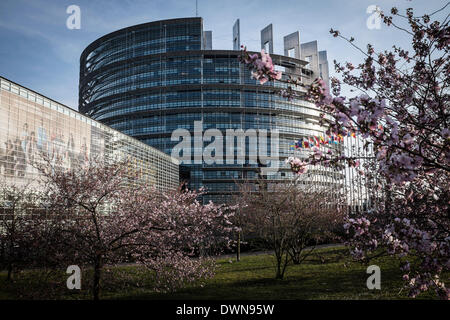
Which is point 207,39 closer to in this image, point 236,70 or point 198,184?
point 236,70

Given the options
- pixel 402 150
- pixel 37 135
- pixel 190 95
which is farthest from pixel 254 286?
pixel 190 95

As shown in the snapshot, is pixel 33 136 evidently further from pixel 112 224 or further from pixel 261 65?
pixel 261 65

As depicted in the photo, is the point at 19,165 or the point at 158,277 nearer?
the point at 158,277

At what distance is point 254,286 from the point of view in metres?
11.6

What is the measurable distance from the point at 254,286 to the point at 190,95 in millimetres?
62367

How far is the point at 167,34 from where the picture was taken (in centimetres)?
7200

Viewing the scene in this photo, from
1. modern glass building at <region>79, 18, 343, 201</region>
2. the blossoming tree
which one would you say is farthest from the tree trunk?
modern glass building at <region>79, 18, 343, 201</region>

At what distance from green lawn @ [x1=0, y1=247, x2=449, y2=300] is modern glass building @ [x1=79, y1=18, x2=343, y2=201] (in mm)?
52271

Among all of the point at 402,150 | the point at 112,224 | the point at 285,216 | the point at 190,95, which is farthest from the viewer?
the point at 190,95

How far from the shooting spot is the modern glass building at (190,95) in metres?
68.6

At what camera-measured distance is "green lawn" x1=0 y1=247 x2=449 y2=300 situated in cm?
732

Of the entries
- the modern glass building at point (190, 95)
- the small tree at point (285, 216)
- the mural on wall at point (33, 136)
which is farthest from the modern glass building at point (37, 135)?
the modern glass building at point (190, 95)
